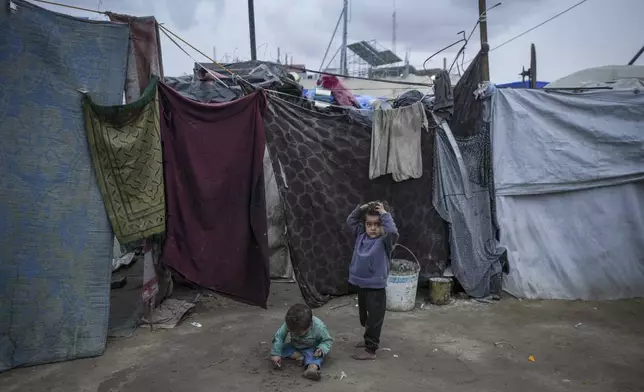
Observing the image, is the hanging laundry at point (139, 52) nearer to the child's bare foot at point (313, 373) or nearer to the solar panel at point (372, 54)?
the child's bare foot at point (313, 373)

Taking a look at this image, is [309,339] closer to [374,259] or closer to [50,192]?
[374,259]

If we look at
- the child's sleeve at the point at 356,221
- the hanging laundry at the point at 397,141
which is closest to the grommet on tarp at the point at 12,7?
the child's sleeve at the point at 356,221

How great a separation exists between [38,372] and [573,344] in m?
4.82

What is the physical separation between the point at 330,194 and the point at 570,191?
305cm

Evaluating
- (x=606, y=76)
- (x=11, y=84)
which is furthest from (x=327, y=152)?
(x=606, y=76)

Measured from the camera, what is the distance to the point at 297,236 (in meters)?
5.62

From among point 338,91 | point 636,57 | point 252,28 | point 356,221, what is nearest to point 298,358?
point 356,221

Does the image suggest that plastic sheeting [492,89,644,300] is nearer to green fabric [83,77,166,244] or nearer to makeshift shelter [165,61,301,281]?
makeshift shelter [165,61,301,281]

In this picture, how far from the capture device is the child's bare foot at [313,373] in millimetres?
3660

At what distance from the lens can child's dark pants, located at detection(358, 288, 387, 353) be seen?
13.3 ft

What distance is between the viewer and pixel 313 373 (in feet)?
12.0

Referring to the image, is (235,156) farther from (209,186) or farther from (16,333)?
(16,333)

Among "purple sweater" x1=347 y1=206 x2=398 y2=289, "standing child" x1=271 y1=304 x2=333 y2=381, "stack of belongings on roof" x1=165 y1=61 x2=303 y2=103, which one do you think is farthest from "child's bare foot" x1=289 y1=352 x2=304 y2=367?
"stack of belongings on roof" x1=165 y1=61 x2=303 y2=103

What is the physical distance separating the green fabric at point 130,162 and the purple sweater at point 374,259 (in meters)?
2.06
